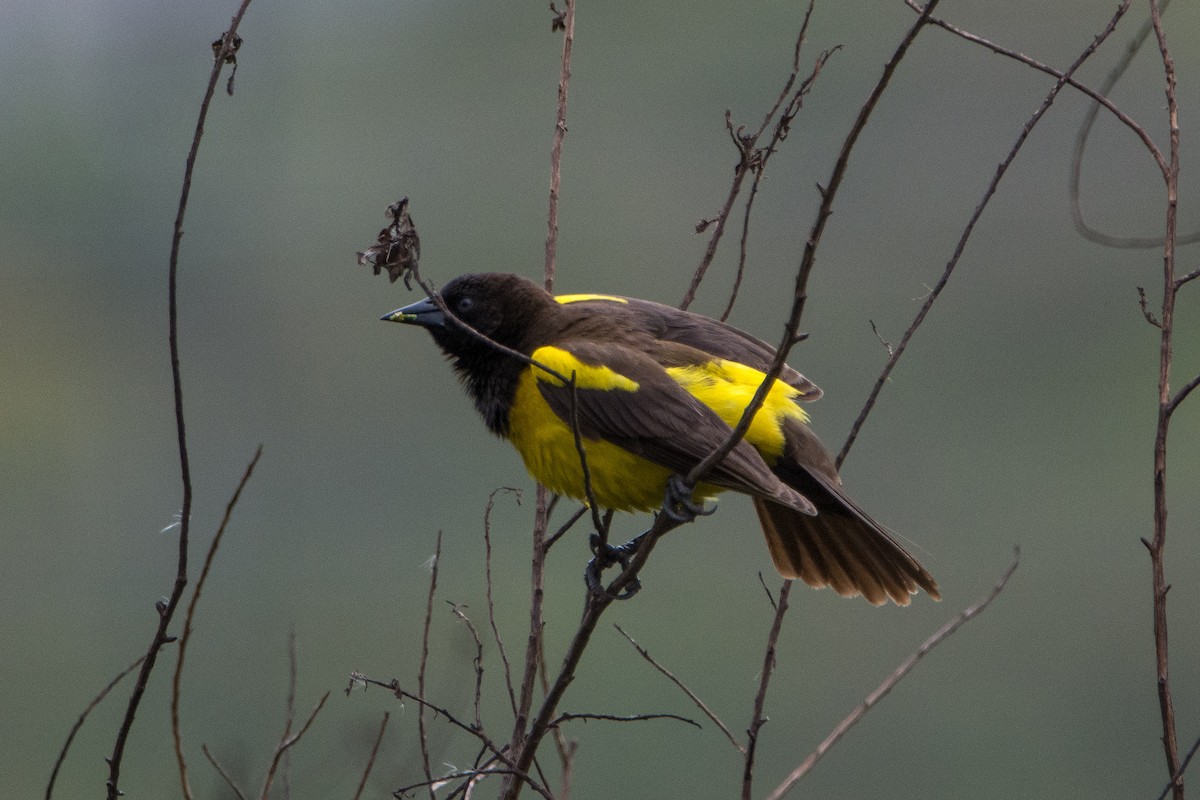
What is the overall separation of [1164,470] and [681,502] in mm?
1326

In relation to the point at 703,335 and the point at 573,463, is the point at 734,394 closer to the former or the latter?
the point at 703,335

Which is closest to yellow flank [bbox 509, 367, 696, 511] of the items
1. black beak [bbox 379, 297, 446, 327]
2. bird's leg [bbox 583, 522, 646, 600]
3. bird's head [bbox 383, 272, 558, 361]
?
bird's leg [bbox 583, 522, 646, 600]

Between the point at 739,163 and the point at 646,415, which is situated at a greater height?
the point at 739,163

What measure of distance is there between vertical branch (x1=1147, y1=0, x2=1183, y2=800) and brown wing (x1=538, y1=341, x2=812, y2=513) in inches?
43.3

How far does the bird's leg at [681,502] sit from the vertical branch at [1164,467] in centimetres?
122

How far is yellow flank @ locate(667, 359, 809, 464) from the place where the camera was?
11.5ft

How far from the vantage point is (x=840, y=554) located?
12.6 feet

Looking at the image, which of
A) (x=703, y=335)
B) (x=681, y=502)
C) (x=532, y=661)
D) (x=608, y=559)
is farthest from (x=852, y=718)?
(x=703, y=335)

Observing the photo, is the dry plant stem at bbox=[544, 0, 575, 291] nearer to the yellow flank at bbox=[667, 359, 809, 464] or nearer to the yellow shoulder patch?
the yellow shoulder patch

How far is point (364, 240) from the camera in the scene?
19.0 metres

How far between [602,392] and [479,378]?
0.54 metres

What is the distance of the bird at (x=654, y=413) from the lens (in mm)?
3400

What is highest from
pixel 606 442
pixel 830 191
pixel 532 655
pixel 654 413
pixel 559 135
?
pixel 559 135

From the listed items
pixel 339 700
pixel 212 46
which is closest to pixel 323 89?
pixel 339 700
